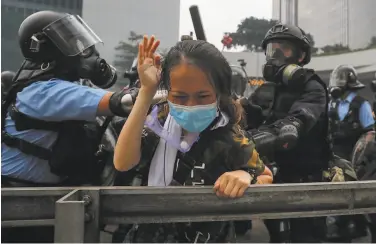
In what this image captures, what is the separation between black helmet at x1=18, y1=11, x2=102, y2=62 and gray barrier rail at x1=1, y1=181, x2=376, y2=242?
1133 mm

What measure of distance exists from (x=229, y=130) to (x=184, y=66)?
316mm

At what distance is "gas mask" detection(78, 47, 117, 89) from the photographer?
7.38ft

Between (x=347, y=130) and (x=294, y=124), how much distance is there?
111 inches

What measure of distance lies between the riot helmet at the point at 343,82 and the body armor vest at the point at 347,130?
251mm

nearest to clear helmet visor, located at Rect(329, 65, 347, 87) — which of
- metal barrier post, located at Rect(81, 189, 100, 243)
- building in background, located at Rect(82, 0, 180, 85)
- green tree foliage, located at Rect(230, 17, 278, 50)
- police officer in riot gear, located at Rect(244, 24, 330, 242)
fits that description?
police officer in riot gear, located at Rect(244, 24, 330, 242)

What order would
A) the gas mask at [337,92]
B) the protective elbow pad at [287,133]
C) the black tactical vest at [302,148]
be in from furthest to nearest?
the gas mask at [337,92]
the black tactical vest at [302,148]
the protective elbow pad at [287,133]

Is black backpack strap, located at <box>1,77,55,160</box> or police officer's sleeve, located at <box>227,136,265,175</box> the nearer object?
police officer's sleeve, located at <box>227,136,265,175</box>

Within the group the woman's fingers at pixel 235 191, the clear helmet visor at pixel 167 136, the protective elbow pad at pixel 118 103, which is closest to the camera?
the woman's fingers at pixel 235 191

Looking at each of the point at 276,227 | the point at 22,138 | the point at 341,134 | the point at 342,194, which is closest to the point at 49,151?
the point at 22,138

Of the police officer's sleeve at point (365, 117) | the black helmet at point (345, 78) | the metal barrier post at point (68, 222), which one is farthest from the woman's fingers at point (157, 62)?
the black helmet at point (345, 78)

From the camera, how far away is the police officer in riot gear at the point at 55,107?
75.3 inches

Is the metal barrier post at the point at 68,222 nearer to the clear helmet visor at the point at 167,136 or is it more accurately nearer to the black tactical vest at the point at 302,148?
the clear helmet visor at the point at 167,136

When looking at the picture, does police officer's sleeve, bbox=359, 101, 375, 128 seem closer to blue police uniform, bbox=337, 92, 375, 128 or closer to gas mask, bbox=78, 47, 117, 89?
blue police uniform, bbox=337, 92, 375, 128

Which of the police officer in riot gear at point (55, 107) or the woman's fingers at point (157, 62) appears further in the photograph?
the police officer in riot gear at point (55, 107)
